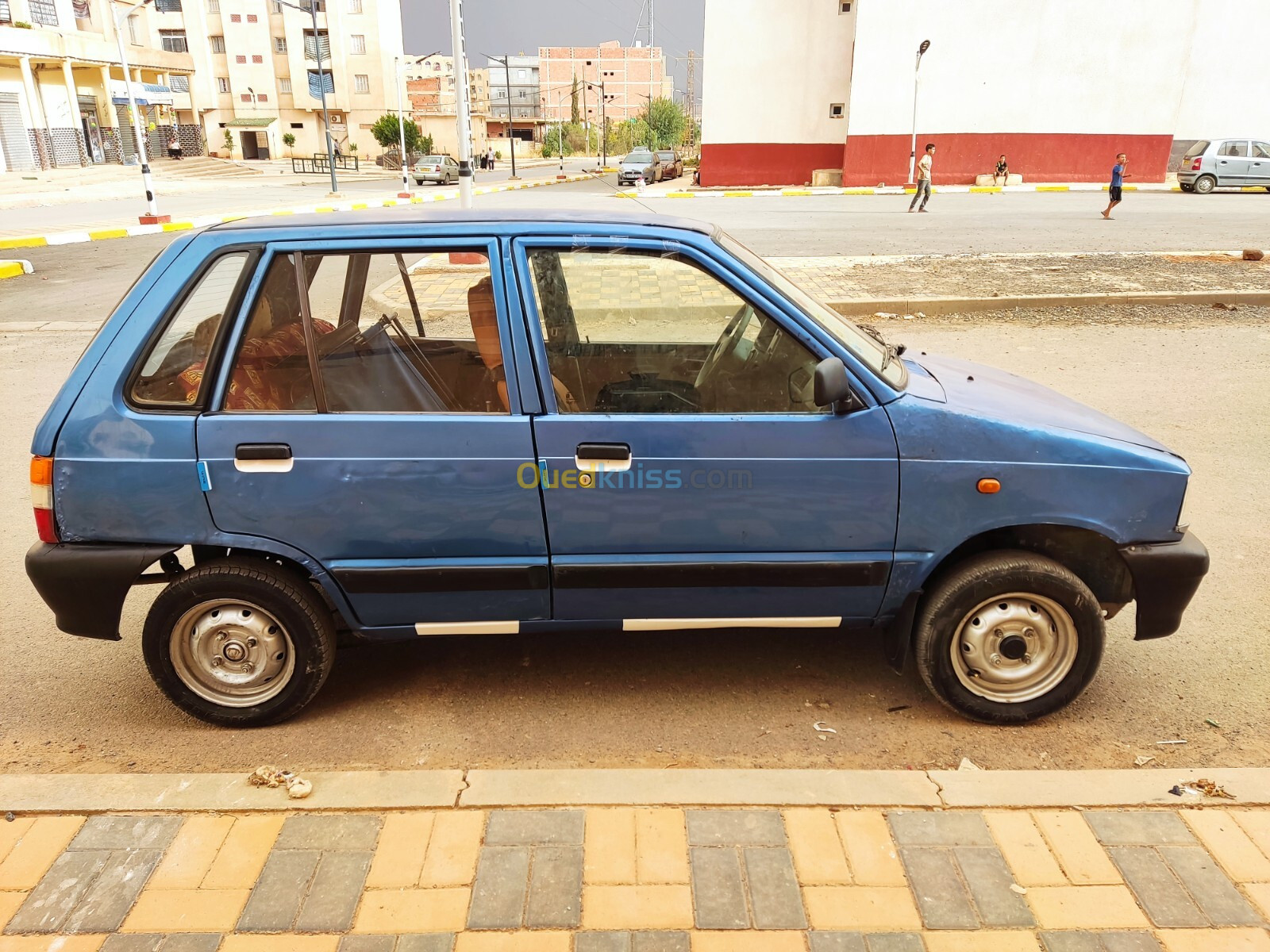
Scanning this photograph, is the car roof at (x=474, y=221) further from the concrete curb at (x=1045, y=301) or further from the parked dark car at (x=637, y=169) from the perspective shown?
the parked dark car at (x=637, y=169)

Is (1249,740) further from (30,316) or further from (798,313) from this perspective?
(30,316)

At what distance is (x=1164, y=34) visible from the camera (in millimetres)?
34562

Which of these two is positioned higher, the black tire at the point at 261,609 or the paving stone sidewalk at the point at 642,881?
the black tire at the point at 261,609

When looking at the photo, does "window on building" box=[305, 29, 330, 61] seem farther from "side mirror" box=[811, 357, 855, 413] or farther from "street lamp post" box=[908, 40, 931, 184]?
"side mirror" box=[811, 357, 855, 413]

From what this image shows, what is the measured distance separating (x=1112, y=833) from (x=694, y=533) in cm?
157

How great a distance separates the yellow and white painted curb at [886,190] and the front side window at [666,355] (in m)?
28.6

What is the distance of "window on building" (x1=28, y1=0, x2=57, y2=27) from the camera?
50.0 m

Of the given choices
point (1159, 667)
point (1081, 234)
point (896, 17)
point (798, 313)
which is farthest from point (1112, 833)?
point (896, 17)

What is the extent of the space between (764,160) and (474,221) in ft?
123

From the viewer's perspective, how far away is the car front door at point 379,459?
320 centimetres

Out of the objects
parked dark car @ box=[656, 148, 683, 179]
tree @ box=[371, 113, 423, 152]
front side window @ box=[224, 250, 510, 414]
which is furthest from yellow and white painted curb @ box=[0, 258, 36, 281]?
tree @ box=[371, 113, 423, 152]

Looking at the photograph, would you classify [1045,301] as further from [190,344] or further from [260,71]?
[260,71]

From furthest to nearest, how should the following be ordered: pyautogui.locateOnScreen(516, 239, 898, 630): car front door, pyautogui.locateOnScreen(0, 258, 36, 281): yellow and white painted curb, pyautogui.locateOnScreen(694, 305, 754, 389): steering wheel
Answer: pyautogui.locateOnScreen(0, 258, 36, 281): yellow and white painted curb → pyautogui.locateOnScreen(694, 305, 754, 389): steering wheel → pyautogui.locateOnScreen(516, 239, 898, 630): car front door

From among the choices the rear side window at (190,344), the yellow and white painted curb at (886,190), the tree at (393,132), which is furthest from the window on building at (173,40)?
the rear side window at (190,344)
